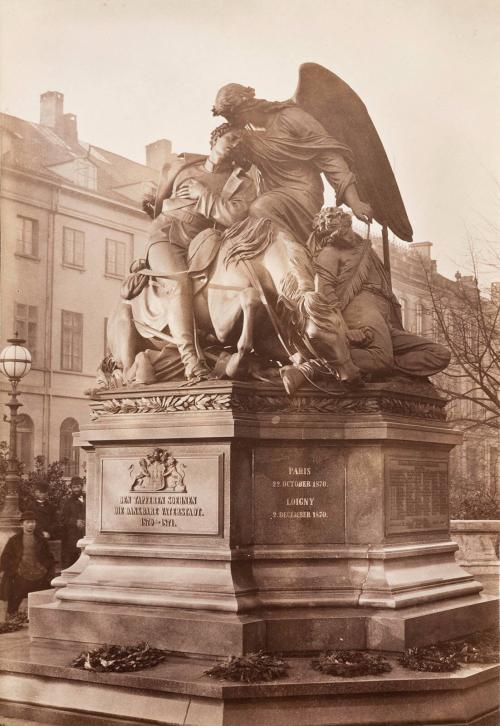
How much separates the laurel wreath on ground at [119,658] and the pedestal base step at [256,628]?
0.21 metres

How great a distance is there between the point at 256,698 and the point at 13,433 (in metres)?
8.05

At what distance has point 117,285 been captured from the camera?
88.1 feet

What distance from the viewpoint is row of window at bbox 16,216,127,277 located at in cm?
2583

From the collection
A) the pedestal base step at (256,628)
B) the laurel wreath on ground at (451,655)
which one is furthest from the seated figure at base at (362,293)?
the laurel wreath on ground at (451,655)

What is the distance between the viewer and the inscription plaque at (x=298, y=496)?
29.0 ft

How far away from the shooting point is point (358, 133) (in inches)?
455

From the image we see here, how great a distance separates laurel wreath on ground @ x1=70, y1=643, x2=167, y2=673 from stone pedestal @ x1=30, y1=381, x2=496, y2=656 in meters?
0.22

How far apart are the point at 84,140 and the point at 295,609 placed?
2279cm

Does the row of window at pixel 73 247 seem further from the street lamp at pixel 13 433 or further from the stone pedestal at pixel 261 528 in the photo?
the stone pedestal at pixel 261 528

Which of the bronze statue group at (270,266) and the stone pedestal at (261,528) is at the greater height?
the bronze statue group at (270,266)

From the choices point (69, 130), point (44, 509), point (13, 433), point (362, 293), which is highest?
point (69, 130)

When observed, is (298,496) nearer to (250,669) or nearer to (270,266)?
(250,669)

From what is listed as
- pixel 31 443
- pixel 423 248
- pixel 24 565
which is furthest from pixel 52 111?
pixel 24 565

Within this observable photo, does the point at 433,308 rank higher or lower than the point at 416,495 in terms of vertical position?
higher
